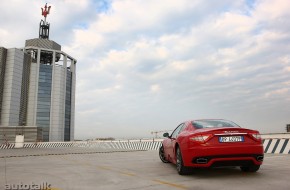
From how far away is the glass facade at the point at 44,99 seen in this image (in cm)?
9650

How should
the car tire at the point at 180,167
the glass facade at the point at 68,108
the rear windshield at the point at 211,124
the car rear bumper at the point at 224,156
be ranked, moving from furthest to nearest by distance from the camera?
the glass facade at the point at 68,108 → the rear windshield at the point at 211,124 → the car tire at the point at 180,167 → the car rear bumper at the point at 224,156

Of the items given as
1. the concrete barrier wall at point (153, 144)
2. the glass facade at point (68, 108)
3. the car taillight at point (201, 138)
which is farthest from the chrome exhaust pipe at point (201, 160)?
the glass facade at point (68, 108)

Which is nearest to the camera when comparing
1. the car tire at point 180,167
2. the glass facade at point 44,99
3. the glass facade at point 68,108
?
the car tire at point 180,167

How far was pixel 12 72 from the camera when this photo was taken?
90.7m

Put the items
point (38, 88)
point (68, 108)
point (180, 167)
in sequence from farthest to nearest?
point (68, 108)
point (38, 88)
point (180, 167)

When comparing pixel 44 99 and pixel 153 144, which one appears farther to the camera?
pixel 44 99

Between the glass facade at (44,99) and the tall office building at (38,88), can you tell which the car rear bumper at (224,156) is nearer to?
the tall office building at (38,88)

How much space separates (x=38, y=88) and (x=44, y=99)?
14.2 ft

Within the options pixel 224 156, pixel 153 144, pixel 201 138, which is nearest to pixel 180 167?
pixel 201 138

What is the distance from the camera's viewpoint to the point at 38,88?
97875 mm

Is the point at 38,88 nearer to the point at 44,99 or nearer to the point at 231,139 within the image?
the point at 44,99

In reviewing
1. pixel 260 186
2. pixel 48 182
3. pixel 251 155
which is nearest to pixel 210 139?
pixel 251 155

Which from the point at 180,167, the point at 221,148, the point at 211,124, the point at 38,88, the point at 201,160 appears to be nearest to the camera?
the point at 221,148

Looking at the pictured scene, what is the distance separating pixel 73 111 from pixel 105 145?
8282 centimetres
